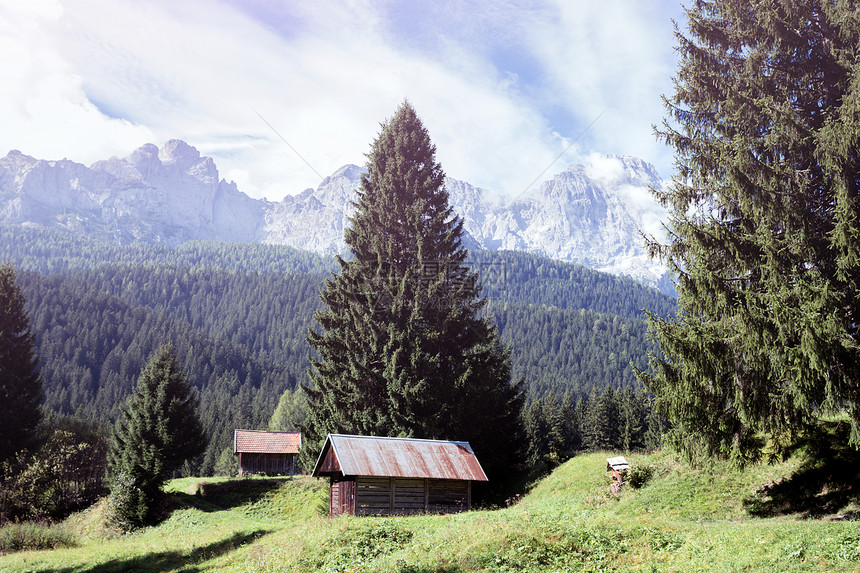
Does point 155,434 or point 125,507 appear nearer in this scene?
point 125,507

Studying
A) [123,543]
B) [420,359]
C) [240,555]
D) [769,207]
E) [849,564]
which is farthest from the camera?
[420,359]

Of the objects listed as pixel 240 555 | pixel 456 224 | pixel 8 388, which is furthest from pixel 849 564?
pixel 8 388

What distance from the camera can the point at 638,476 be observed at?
21547 millimetres

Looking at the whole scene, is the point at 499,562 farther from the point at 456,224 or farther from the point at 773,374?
the point at 456,224

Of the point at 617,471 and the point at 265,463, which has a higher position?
the point at 617,471

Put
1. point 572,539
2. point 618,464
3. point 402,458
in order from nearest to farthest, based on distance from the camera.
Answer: point 572,539 < point 618,464 < point 402,458

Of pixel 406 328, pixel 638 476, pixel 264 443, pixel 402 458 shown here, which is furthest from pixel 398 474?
pixel 264 443

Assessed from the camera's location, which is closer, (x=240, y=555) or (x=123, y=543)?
(x=240, y=555)

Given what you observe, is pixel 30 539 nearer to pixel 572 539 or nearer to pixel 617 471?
pixel 572 539

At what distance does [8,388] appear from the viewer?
4088cm

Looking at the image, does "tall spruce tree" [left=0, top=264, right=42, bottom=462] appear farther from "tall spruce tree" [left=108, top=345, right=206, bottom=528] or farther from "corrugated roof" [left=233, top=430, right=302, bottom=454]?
"corrugated roof" [left=233, top=430, right=302, bottom=454]

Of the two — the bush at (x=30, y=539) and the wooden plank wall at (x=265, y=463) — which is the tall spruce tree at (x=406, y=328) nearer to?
the bush at (x=30, y=539)

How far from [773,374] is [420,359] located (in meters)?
16.6

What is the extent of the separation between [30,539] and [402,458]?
17.7 meters
